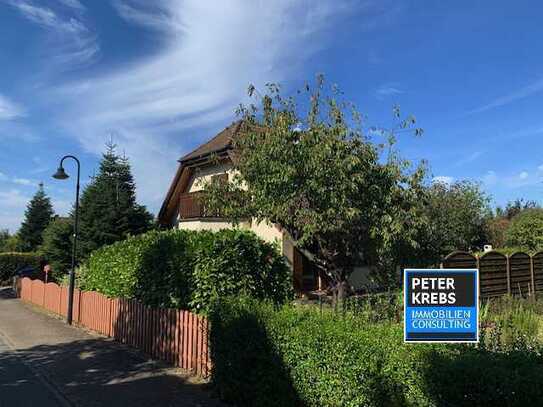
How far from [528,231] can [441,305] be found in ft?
92.3

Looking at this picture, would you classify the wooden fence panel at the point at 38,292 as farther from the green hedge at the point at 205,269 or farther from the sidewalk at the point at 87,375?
the green hedge at the point at 205,269

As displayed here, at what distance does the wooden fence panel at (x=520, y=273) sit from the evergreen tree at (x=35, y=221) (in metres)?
44.6

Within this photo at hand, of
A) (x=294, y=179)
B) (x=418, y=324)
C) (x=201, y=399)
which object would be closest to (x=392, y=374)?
(x=418, y=324)

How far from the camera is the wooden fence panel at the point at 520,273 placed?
755 inches

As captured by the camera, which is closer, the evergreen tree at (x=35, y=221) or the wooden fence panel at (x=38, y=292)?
the wooden fence panel at (x=38, y=292)

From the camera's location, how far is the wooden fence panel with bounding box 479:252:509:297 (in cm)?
1806

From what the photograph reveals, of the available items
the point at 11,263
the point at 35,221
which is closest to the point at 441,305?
the point at 11,263

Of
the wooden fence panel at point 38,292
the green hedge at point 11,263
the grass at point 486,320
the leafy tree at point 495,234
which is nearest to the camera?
the grass at point 486,320

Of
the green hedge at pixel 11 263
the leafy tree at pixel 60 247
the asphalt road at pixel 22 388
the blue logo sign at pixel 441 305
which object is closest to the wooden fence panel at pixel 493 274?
the asphalt road at pixel 22 388

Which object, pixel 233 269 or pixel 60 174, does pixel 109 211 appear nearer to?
pixel 60 174

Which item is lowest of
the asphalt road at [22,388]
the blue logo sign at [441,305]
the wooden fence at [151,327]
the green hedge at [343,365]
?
the asphalt road at [22,388]

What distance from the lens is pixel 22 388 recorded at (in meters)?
8.60

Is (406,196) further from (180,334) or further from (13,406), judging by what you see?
(13,406)

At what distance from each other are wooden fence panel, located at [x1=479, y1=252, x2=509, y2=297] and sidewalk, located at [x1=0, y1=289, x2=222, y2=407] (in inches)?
465
